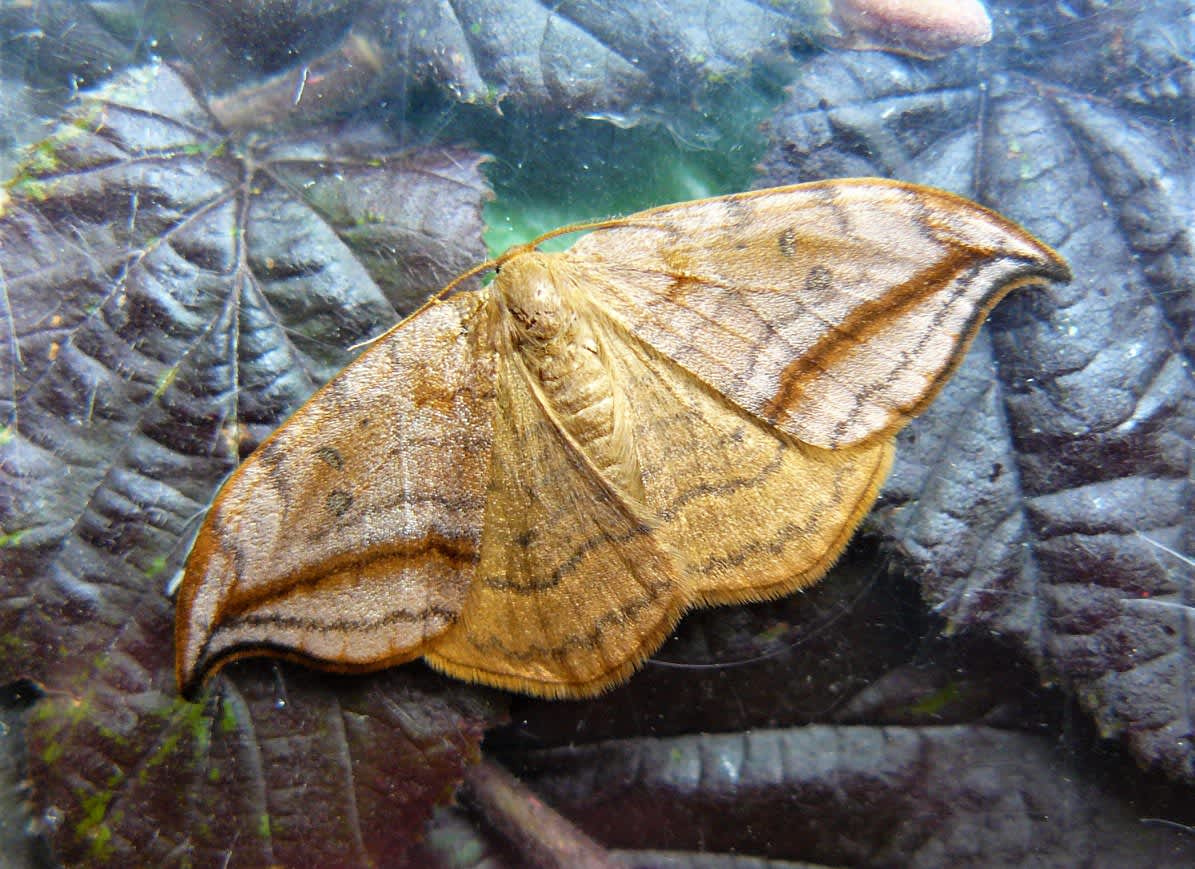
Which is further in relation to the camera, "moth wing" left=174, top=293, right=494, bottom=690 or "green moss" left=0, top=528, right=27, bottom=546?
"green moss" left=0, top=528, right=27, bottom=546

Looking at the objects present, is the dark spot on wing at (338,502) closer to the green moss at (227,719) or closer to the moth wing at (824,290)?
the green moss at (227,719)

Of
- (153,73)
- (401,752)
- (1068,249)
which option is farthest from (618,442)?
(153,73)

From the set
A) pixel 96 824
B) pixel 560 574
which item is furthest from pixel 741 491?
pixel 96 824

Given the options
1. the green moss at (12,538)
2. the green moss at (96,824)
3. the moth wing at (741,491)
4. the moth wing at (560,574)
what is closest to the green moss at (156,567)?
the green moss at (12,538)

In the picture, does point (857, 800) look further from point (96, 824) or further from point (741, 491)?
point (96, 824)

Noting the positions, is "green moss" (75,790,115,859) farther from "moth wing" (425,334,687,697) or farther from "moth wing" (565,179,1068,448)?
"moth wing" (565,179,1068,448)

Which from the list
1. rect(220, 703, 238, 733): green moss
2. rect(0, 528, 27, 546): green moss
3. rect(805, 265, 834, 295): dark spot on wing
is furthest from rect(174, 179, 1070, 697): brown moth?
rect(0, 528, 27, 546): green moss

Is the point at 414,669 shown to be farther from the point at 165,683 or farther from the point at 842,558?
the point at 842,558
